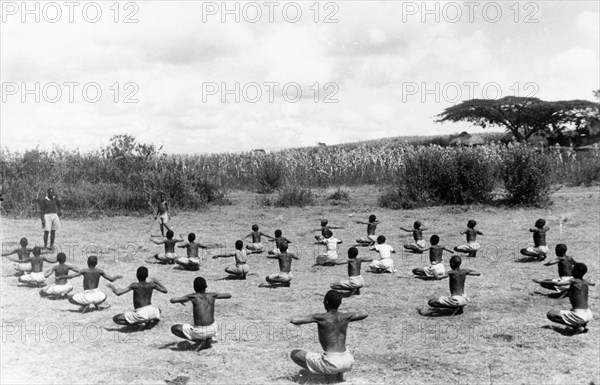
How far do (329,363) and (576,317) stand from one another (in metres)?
4.03

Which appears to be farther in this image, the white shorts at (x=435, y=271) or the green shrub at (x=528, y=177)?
the green shrub at (x=528, y=177)

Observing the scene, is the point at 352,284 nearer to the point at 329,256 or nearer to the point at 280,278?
the point at 280,278

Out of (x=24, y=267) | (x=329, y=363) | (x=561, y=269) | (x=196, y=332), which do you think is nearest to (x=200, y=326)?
(x=196, y=332)

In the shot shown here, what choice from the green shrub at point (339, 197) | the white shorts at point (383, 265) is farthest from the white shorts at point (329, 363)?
the green shrub at point (339, 197)

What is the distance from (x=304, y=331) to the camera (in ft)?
29.3

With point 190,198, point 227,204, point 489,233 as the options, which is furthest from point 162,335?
point 227,204

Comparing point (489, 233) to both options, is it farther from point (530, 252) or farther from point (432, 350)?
point (432, 350)

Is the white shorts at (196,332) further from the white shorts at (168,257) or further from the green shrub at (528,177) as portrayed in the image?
the green shrub at (528,177)

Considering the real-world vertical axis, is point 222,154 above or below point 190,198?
above

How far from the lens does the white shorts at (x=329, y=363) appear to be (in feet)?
21.5

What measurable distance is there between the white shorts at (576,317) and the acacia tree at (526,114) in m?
34.7

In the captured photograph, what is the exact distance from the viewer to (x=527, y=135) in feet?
137

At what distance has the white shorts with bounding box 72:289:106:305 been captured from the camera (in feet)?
31.7

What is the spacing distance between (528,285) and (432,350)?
451cm
